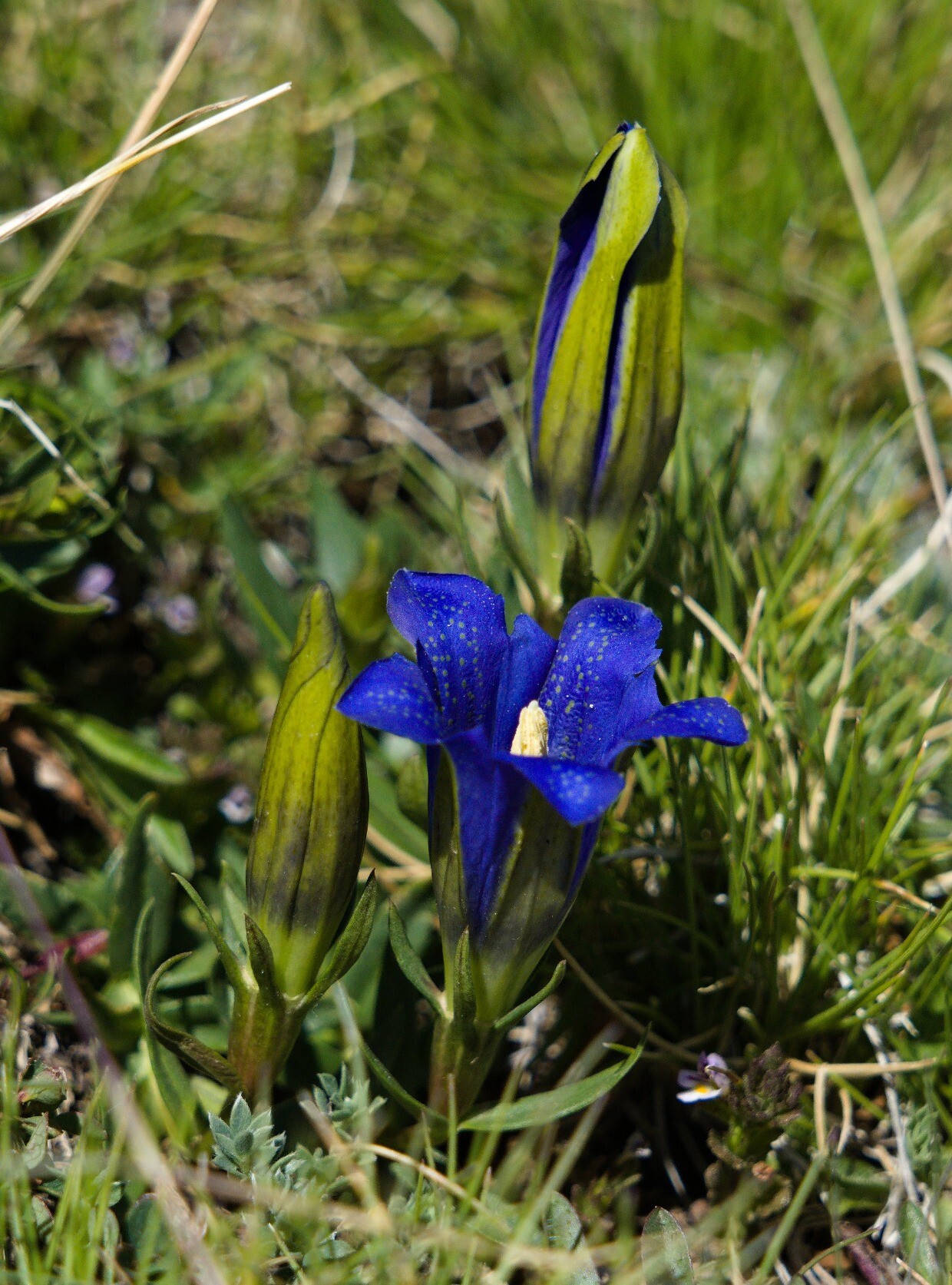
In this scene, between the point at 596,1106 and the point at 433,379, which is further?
the point at 433,379

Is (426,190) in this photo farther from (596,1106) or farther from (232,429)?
(596,1106)

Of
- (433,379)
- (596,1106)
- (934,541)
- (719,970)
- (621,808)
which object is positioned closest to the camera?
(596,1106)

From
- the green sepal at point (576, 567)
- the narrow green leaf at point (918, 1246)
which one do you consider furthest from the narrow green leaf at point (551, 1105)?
the green sepal at point (576, 567)

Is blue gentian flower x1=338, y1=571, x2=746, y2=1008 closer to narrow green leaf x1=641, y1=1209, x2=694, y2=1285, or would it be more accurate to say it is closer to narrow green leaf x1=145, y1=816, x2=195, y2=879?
narrow green leaf x1=641, y1=1209, x2=694, y2=1285

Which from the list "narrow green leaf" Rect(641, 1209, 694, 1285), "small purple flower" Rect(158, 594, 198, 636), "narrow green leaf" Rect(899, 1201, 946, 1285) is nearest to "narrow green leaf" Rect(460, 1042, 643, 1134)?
"narrow green leaf" Rect(641, 1209, 694, 1285)

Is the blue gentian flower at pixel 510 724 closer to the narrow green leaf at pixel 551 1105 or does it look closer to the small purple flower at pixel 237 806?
the narrow green leaf at pixel 551 1105

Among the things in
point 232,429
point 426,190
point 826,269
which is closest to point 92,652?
point 232,429

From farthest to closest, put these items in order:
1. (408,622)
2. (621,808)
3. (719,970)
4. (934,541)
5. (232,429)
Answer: (232,429) → (934,541) → (621,808) → (719,970) → (408,622)
